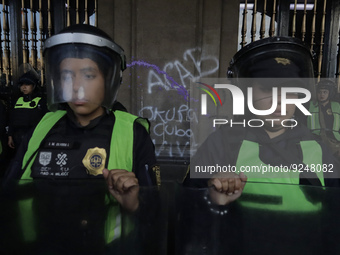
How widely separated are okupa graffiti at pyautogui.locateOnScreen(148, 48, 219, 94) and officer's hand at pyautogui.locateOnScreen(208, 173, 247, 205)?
3252 mm

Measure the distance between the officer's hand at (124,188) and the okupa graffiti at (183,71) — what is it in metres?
3.22

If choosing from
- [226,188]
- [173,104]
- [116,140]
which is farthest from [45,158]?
[173,104]

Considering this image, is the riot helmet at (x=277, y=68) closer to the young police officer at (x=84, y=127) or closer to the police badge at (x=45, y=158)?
the young police officer at (x=84, y=127)

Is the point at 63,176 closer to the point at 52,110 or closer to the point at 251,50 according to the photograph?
the point at 52,110

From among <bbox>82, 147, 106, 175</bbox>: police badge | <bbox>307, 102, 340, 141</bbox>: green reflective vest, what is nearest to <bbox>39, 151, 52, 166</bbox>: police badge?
<bbox>82, 147, 106, 175</bbox>: police badge

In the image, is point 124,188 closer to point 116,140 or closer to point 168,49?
point 116,140

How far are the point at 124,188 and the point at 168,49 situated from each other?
3373 mm

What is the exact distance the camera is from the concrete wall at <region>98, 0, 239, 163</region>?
3721 millimetres

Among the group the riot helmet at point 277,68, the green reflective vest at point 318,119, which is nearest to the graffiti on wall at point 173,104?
the green reflective vest at point 318,119

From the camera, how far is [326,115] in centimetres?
405

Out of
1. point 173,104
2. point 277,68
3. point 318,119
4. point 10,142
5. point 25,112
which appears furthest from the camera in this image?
point 318,119

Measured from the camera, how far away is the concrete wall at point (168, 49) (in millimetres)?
3721

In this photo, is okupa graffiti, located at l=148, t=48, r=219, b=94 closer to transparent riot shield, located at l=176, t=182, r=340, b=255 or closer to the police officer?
the police officer

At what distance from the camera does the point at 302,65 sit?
1165 mm
